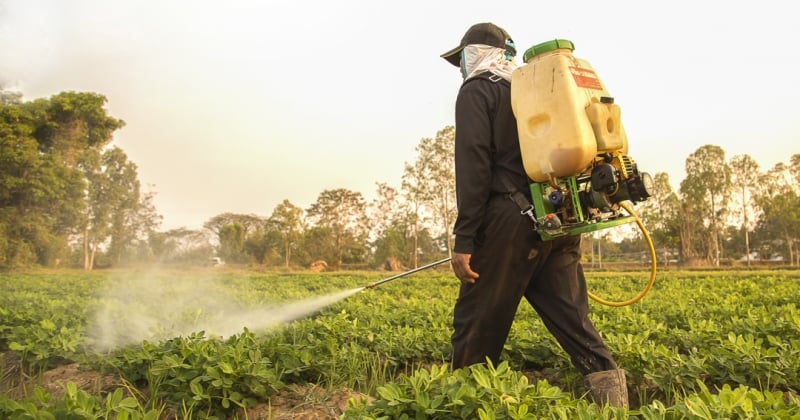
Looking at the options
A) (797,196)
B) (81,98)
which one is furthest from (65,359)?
(797,196)

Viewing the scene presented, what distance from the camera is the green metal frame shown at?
8.00 feet

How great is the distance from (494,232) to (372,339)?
184 cm

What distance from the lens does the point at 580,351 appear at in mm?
2602

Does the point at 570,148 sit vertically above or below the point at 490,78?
below

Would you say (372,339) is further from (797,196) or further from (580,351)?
(797,196)

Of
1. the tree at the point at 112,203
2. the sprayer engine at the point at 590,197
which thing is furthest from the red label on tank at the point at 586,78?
the tree at the point at 112,203

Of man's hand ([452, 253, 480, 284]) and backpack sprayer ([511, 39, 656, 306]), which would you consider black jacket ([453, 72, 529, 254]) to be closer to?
man's hand ([452, 253, 480, 284])

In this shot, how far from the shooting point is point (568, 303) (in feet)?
8.69

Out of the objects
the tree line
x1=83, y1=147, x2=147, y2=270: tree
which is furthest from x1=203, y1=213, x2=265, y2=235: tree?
x1=83, y1=147, x2=147, y2=270: tree

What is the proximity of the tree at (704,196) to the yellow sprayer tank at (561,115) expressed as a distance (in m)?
46.9

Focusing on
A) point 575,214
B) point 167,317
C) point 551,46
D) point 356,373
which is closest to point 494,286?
point 575,214

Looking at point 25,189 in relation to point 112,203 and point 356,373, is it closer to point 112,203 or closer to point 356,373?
point 112,203

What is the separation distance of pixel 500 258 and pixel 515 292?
0.62 ft

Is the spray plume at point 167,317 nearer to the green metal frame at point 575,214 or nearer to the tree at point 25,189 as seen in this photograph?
the green metal frame at point 575,214
